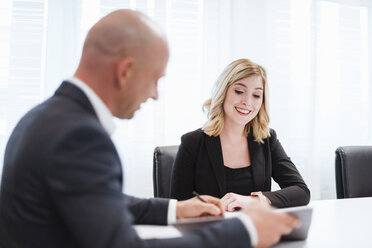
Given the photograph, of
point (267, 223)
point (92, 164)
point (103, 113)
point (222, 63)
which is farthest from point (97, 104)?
point (222, 63)

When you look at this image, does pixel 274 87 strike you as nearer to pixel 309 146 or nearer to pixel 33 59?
pixel 309 146

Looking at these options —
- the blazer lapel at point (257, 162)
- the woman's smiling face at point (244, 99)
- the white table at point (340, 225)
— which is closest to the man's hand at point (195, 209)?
the white table at point (340, 225)

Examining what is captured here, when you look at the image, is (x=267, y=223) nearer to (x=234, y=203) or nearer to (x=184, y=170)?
(x=234, y=203)

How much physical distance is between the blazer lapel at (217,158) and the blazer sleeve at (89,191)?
108 cm

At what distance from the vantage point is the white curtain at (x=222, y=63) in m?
2.26

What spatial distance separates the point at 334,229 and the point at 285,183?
2.17ft

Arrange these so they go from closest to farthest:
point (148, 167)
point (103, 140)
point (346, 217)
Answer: point (103, 140), point (346, 217), point (148, 167)

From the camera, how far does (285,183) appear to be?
179 cm

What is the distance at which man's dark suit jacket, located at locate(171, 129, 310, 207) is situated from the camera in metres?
1.72

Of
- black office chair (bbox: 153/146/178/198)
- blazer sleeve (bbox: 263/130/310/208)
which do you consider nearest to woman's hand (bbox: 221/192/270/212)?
blazer sleeve (bbox: 263/130/310/208)

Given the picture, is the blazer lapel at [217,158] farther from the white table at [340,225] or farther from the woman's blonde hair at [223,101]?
the white table at [340,225]

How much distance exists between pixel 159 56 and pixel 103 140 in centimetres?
29

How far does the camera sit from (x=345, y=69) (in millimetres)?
3148

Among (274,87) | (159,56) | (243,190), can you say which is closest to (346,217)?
(243,190)
